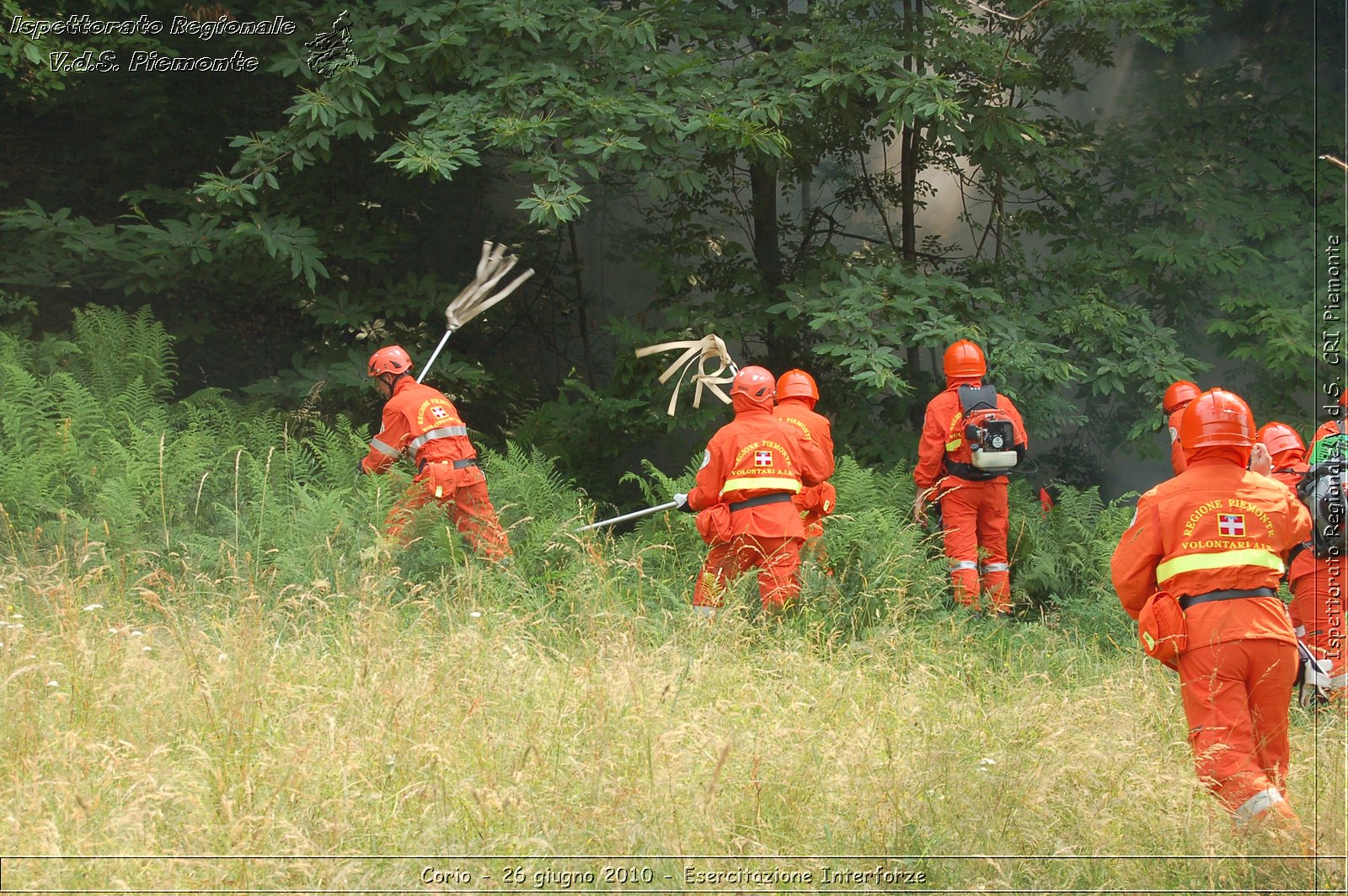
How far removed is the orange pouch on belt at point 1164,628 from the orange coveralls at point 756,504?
103 inches

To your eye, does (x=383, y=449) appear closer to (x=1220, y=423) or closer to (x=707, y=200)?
(x=707, y=200)

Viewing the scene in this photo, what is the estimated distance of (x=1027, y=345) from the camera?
8344mm

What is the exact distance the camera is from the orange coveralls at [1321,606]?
5.38 m

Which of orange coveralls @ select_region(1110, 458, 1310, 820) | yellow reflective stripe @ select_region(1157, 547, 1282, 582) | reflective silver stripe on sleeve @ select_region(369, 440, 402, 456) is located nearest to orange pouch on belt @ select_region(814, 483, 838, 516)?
reflective silver stripe on sleeve @ select_region(369, 440, 402, 456)

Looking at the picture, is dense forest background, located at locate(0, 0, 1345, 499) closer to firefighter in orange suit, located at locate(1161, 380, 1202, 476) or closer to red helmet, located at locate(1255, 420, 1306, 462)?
firefighter in orange suit, located at locate(1161, 380, 1202, 476)

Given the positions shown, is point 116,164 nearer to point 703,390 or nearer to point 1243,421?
point 703,390

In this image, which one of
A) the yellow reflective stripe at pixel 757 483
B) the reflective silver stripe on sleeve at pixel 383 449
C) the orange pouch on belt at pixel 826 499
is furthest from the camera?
the reflective silver stripe on sleeve at pixel 383 449

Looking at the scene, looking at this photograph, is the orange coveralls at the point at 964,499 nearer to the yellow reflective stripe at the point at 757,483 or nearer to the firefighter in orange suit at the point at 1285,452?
the firefighter in orange suit at the point at 1285,452

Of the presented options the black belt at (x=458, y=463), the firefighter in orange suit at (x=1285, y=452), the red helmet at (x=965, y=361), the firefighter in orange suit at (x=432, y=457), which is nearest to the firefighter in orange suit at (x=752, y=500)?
the firefighter in orange suit at (x=432, y=457)

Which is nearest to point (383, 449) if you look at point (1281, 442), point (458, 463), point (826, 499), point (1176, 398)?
point (458, 463)

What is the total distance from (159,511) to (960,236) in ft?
26.3

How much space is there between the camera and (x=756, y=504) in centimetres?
664

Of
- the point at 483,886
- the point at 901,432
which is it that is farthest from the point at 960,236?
the point at 483,886

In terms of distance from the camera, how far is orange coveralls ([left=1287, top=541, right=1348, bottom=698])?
17.7ft
